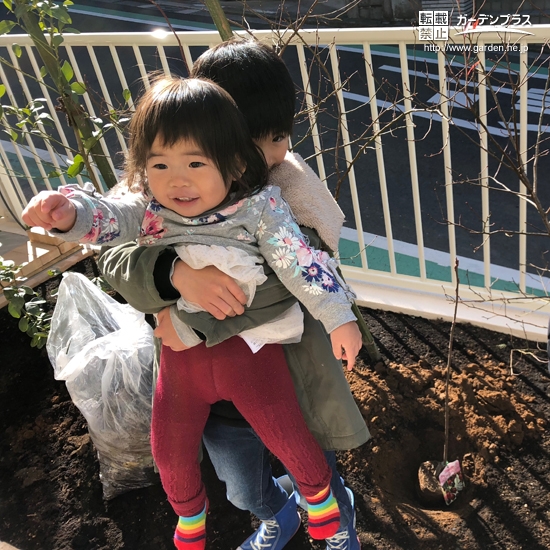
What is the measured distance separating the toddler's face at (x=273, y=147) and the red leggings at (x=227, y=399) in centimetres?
46

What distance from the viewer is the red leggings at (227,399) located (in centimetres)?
146

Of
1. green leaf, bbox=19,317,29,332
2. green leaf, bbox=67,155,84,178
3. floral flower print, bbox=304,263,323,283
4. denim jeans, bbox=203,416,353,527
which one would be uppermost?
green leaf, bbox=67,155,84,178

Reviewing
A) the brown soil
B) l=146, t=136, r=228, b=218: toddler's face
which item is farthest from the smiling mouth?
the brown soil

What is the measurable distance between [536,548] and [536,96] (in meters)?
5.79

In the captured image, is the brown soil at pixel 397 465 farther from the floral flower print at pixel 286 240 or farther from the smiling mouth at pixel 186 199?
the smiling mouth at pixel 186 199

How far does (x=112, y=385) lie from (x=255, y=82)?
1.41 metres

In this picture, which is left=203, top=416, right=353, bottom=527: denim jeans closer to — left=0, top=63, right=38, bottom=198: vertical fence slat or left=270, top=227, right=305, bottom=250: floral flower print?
left=270, top=227, right=305, bottom=250: floral flower print

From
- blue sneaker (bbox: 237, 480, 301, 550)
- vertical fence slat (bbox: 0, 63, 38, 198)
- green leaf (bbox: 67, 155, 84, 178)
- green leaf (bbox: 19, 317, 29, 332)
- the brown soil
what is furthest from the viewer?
vertical fence slat (bbox: 0, 63, 38, 198)

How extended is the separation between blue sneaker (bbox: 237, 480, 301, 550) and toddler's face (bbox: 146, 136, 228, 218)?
1.24 meters

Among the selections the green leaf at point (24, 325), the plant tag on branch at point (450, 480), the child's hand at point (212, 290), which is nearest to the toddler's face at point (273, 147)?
the child's hand at point (212, 290)

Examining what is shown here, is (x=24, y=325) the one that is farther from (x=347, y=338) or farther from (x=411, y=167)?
(x=411, y=167)

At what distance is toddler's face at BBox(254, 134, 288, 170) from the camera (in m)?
1.42

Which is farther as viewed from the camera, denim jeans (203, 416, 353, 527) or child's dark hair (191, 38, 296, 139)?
denim jeans (203, 416, 353, 527)

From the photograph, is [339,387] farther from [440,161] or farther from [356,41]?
[440,161]
